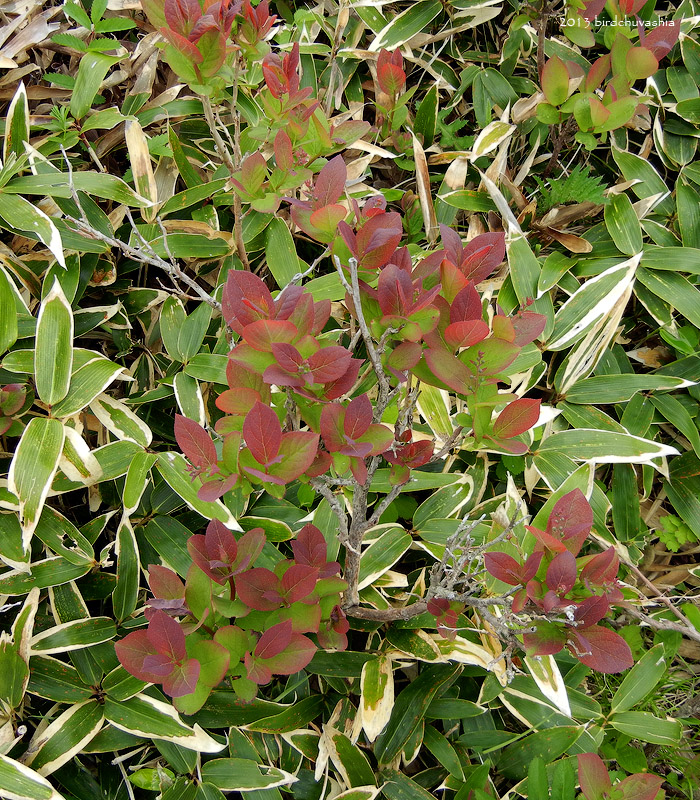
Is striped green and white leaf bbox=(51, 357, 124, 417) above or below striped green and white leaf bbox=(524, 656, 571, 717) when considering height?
above

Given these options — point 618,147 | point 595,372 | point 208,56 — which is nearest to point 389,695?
point 595,372

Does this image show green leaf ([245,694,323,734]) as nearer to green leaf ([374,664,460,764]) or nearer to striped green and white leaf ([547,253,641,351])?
green leaf ([374,664,460,764])

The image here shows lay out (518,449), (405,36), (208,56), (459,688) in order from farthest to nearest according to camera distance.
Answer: (405,36), (459,688), (208,56), (518,449)

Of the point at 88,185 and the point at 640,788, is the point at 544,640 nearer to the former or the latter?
the point at 640,788

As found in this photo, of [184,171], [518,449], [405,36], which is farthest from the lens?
[405,36]

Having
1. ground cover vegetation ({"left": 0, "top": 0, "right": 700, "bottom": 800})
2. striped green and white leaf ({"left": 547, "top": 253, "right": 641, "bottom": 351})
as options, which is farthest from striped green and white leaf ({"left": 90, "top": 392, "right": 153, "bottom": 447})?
striped green and white leaf ({"left": 547, "top": 253, "right": 641, "bottom": 351})

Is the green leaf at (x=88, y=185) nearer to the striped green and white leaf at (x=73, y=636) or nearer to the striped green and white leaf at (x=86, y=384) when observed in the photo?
the striped green and white leaf at (x=86, y=384)

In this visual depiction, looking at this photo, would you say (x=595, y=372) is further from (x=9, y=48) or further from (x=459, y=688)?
(x=9, y=48)
